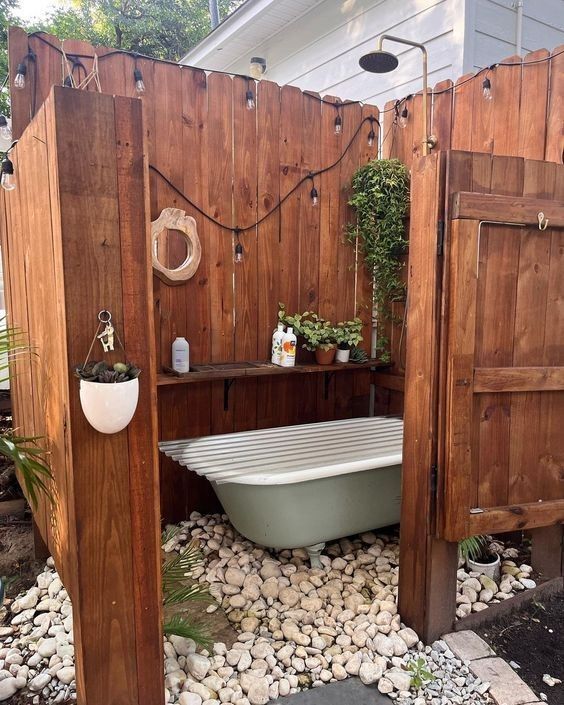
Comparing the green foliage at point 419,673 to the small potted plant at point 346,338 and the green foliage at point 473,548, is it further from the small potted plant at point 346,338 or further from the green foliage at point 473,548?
the small potted plant at point 346,338

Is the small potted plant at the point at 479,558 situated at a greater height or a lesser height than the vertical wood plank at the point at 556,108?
lesser

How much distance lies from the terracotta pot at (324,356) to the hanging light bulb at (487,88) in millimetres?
1466

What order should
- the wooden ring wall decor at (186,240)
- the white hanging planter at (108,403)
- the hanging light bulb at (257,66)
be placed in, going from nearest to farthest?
the white hanging planter at (108,403), the wooden ring wall decor at (186,240), the hanging light bulb at (257,66)

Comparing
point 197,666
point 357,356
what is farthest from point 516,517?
point 357,356

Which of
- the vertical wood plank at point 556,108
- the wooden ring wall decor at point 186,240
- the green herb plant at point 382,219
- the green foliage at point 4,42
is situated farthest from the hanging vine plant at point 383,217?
the green foliage at point 4,42

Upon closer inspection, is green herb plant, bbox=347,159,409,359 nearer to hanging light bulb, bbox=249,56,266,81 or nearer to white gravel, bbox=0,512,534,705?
hanging light bulb, bbox=249,56,266,81

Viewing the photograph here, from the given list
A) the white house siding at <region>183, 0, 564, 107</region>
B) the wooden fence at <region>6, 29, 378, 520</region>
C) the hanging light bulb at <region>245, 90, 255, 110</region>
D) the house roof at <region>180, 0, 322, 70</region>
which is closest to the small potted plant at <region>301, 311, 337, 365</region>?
the wooden fence at <region>6, 29, 378, 520</region>

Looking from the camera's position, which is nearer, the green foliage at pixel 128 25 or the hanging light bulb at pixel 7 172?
the hanging light bulb at pixel 7 172

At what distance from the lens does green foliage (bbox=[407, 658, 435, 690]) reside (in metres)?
1.72

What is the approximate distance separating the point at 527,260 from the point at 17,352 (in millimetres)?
2042

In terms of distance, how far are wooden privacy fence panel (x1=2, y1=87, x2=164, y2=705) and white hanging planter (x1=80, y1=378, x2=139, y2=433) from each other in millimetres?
62

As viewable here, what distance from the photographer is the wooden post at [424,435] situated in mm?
1841

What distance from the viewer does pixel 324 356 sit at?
295cm

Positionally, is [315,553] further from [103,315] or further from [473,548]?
[103,315]
